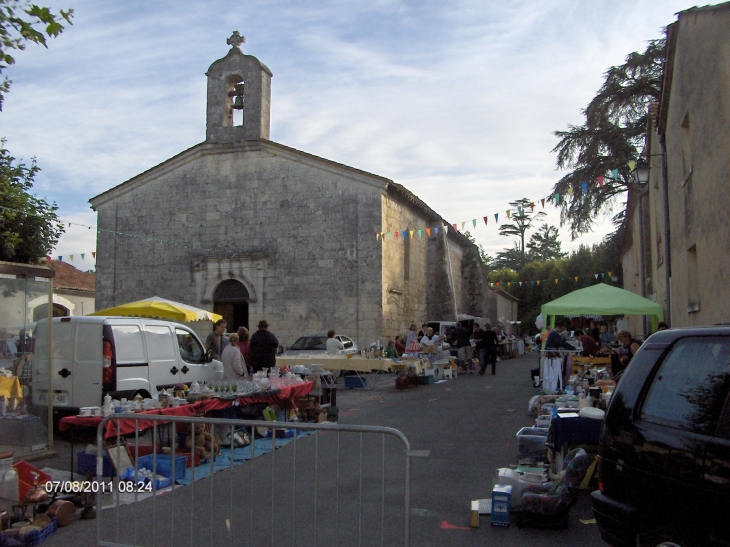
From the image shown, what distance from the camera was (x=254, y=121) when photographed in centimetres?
2445

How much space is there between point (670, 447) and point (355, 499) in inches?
124

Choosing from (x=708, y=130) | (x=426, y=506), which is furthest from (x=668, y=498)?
(x=708, y=130)

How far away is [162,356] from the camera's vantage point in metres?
10.4

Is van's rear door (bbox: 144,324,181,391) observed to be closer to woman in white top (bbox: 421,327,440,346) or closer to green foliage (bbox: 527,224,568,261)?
woman in white top (bbox: 421,327,440,346)

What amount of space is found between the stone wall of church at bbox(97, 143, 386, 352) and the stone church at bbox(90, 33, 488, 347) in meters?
0.04

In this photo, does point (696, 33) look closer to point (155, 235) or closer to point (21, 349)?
point (21, 349)

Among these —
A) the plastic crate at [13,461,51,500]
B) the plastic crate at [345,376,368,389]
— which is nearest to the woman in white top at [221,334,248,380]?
the plastic crate at [13,461,51,500]

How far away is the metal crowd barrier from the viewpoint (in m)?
4.25

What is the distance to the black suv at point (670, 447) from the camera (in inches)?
121

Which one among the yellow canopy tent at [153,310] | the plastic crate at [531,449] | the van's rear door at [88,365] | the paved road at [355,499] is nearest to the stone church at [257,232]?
the yellow canopy tent at [153,310]

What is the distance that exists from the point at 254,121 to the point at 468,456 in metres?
19.0

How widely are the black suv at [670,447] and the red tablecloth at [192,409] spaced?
10.7ft

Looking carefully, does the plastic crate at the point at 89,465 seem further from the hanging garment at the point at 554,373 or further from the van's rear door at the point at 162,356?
the hanging garment at the point at 554,373

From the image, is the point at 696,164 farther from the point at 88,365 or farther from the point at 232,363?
the point at 88,365
